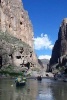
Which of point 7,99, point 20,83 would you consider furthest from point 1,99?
point 20,83

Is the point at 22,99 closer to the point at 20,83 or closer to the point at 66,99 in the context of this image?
the point at 66,99

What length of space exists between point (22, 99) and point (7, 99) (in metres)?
3.31

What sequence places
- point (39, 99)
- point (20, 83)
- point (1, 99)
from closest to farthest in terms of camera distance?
1. point (1, 99)
2. point (39, 99)
3. point (20, 83)

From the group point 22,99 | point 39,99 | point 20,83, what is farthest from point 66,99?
point 20,83

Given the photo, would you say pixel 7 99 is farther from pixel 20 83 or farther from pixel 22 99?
pixel 20 83

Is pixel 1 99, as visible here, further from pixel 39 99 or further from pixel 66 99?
pixel 66 99

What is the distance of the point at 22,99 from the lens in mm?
61000

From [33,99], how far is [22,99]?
2604 mm

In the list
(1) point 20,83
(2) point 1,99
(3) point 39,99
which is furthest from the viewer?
(1) point 20,83

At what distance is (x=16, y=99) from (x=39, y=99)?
5527 mm

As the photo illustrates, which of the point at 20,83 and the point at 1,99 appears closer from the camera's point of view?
the point at 1,99

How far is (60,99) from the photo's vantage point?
64688mm

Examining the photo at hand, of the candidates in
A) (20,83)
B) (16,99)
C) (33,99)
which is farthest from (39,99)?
(20,83)

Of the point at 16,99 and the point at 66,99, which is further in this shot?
the point at 66,99
